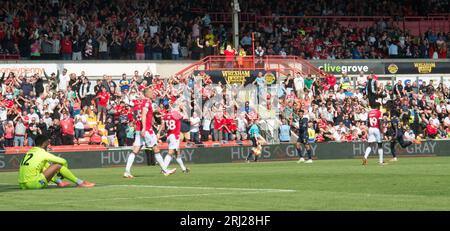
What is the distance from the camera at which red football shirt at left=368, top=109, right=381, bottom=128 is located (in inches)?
1449

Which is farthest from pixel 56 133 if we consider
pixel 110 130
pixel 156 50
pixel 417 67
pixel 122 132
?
pixel 417 67

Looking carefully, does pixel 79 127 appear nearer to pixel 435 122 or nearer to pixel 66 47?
pixel 66 47

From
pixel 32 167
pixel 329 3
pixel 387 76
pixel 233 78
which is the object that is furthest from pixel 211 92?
pixel 32 167

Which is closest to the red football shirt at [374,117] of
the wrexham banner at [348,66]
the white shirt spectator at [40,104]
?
the white shirt spectator at [40,104]

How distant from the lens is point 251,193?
20.9 meters

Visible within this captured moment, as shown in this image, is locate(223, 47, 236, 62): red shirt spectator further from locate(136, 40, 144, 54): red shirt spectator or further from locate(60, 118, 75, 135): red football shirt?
locate(60, 118, 75, 135): red football shirt

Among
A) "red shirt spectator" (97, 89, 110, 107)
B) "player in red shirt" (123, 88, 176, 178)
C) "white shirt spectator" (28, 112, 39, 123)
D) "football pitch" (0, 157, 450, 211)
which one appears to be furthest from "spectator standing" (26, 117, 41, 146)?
"football pitch" (0, 157, 450, 211)

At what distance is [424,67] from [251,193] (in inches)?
1598

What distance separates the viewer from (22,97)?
4409cm

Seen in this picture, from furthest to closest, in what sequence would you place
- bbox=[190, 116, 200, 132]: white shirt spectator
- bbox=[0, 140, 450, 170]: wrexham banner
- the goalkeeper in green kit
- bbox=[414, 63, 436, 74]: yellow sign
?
bbox=[414, 63, 436, 74]: yellow sign < bbox=[190, 116, 200, 132]: white shirt spectator < bbox=[0, 140, 450, 170]: wrexham banner < the goalkeeper in green kit

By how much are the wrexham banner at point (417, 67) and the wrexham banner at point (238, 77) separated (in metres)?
9.44

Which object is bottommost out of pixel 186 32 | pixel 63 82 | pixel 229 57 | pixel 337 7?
pixel 63 82

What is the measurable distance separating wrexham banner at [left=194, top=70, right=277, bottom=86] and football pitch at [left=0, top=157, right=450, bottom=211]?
78.7 ft
